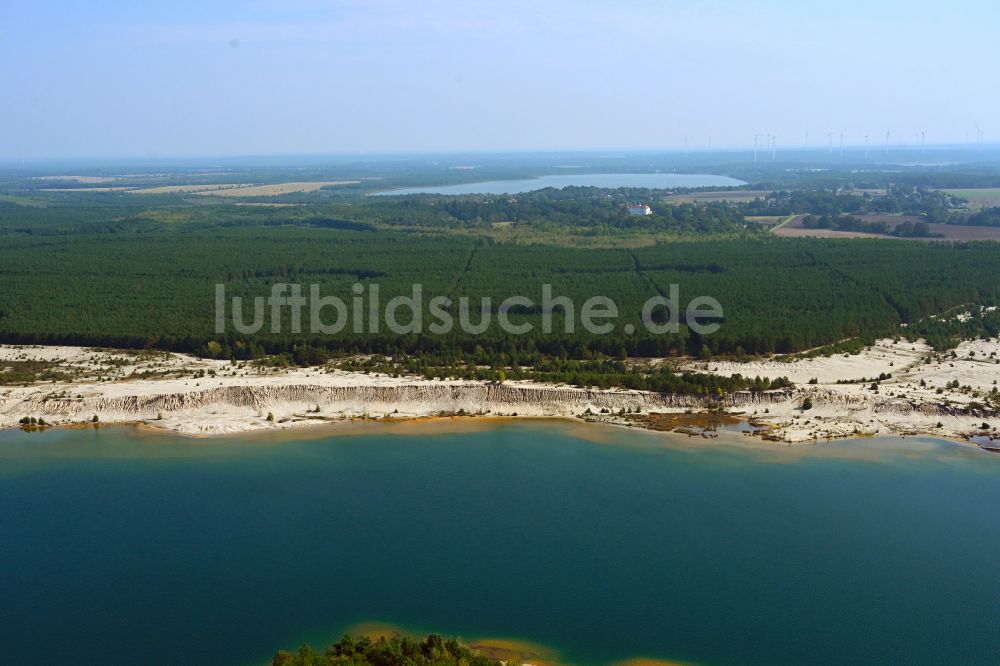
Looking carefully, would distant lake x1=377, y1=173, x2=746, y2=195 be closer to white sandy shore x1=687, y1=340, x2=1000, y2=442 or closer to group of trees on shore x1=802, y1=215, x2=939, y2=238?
group of trees on shore x1=802, y1=215, x2=939, y2=238

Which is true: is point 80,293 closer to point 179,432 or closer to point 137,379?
point 137,379

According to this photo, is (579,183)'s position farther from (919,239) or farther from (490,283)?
(490,283)

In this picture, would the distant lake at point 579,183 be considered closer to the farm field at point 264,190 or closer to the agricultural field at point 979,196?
the farm field at point 264,190

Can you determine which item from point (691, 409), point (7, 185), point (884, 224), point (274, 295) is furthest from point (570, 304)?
point (7, 185)

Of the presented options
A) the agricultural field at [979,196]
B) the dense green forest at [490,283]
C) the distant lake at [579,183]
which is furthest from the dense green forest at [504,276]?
the distant lake at [579,183]

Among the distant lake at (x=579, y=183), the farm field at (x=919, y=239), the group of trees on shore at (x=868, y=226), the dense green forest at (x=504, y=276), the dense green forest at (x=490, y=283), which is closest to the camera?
the dense green forest at (x=504, y=276)

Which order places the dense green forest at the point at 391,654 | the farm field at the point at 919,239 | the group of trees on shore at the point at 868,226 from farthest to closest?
the group of trees on shore at the point at 868,226, the farm field at the point at 919,239, the dense green forest at the point at 391,654
